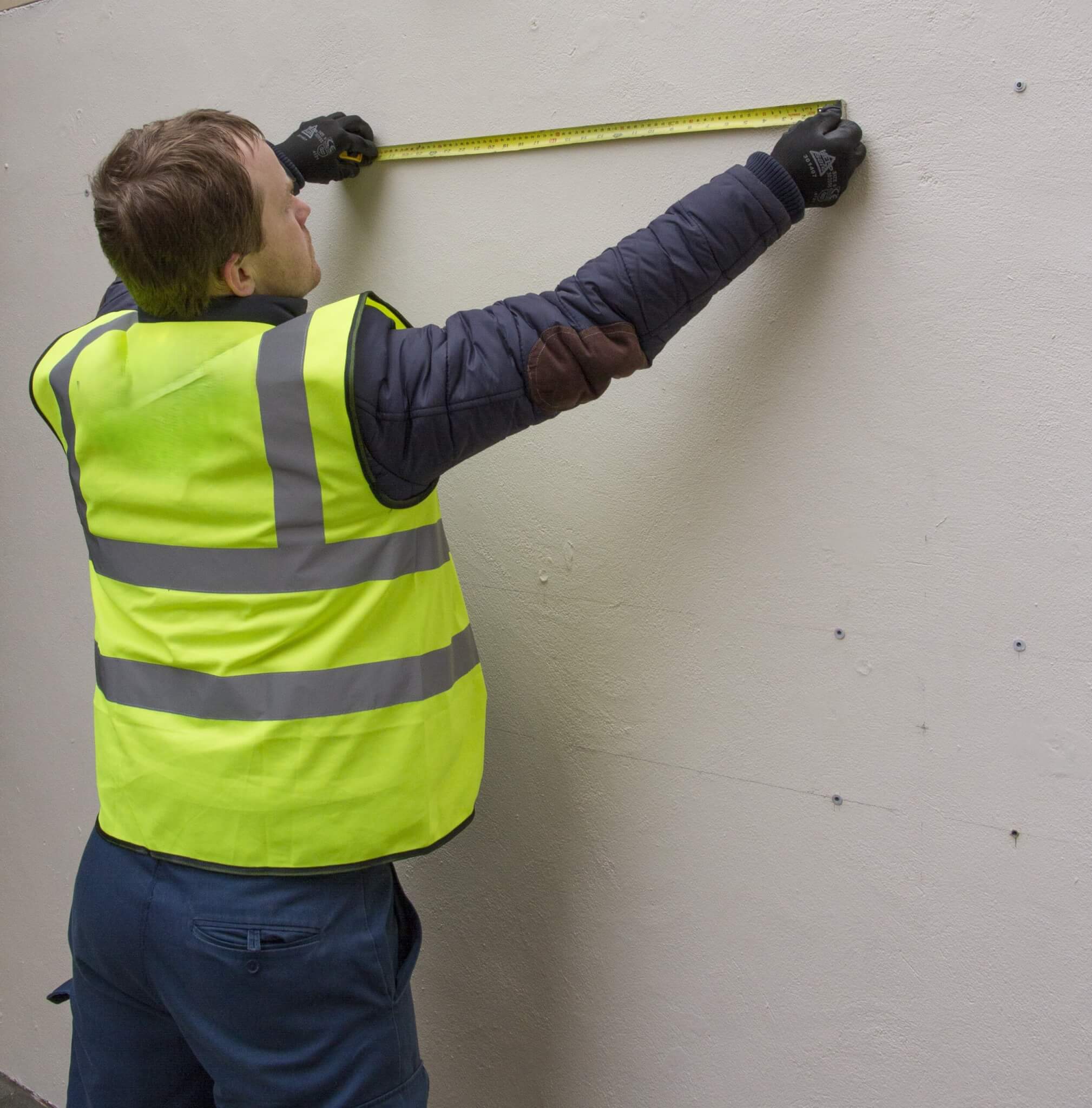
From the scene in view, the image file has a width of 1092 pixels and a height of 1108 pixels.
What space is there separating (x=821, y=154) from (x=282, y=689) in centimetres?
76

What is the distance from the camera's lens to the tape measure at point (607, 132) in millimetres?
1115

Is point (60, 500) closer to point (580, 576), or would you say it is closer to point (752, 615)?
point (580, 576)

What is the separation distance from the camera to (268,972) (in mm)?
1081

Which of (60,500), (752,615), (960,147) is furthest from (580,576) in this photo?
(60,500)

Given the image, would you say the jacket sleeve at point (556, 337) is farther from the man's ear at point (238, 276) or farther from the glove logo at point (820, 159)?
the man's ear at point (238, 276)

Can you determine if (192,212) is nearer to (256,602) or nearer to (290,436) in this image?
(290,436)

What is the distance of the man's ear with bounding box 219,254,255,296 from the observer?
1067 mm

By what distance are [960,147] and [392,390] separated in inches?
23.6

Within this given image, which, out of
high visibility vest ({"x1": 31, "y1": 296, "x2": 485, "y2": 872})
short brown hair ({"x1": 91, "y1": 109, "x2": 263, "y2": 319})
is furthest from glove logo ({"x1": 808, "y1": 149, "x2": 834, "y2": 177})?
short brown hair ({"x1": 91, "y1": 109, "x2": 263, "y2": 319})

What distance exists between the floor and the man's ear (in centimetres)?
199

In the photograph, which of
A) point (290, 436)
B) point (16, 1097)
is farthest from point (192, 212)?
point (16, 1097)

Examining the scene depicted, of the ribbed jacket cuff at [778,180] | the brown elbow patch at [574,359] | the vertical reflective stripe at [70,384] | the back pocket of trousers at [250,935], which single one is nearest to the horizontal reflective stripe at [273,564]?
the vertical reflective stripe at [70,384]

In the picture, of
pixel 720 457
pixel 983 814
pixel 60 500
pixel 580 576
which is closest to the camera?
pixel 983 814

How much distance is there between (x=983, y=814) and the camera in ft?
3.65
